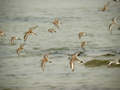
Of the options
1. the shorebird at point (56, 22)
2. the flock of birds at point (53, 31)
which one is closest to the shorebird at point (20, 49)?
the flock of birds at point (53, 31)

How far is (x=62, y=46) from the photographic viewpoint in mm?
857

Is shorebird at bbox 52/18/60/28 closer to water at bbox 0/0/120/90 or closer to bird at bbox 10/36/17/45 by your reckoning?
water at bbox 0/0/120/90

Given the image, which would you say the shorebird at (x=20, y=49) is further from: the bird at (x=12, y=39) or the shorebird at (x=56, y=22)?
the shorebird at (x=56, y=22)

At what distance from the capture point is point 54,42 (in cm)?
85

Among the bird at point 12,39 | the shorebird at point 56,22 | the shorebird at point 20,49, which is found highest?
the shorebird at point 56,22

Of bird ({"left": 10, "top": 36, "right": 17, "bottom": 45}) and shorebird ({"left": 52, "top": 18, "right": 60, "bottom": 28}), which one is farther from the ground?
shorebird ({"left": 52, "top": 18, "right": 60, "bottom": 28})

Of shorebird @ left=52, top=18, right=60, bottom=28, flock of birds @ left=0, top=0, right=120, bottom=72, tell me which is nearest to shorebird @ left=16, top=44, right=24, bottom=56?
flock of birds @ left=0, top=0, right=120, bottom=72

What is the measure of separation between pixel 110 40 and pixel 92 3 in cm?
19

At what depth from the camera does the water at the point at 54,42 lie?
0.83 metres

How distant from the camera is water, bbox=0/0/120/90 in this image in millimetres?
826

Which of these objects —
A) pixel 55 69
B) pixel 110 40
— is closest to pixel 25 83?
pixel 55 69

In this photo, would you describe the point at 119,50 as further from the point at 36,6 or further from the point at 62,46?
the point at 36,6

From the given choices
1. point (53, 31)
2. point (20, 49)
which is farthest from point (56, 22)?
point (20, 49)

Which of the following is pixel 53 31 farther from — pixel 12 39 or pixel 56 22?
pixel 12 39
